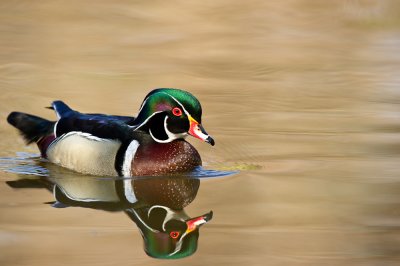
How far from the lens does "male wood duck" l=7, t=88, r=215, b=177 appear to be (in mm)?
8000

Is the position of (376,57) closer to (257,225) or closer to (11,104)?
(11,104)

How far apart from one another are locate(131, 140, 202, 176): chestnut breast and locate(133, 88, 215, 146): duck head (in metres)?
0.08

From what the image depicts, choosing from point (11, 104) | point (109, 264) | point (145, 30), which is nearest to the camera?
point (109, 264)

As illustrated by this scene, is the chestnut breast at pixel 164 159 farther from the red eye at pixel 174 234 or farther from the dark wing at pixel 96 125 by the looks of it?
the red eye at pixel 174 234

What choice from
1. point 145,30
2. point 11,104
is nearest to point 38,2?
point 145,30

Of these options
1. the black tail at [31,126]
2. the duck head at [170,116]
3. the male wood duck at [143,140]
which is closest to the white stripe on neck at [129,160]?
the male wood duck at [143,140]

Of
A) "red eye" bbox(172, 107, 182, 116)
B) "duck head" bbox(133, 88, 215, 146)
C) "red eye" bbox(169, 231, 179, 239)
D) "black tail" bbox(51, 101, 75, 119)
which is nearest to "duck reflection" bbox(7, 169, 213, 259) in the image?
"red eye" bbox(169, 231, 179, 239)

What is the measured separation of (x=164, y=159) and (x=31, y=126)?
1470 millimetres

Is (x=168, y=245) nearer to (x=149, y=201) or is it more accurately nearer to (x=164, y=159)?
(x=149, y=201)

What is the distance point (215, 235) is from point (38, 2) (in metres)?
9.85

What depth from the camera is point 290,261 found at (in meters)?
5.95

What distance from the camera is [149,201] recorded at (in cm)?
735

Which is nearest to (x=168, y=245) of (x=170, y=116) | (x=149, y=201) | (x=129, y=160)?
(x=149, y=201)

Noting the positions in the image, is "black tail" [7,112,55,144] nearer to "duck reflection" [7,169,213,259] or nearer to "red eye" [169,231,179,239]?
"duck reflection" [7,169,213,259]
